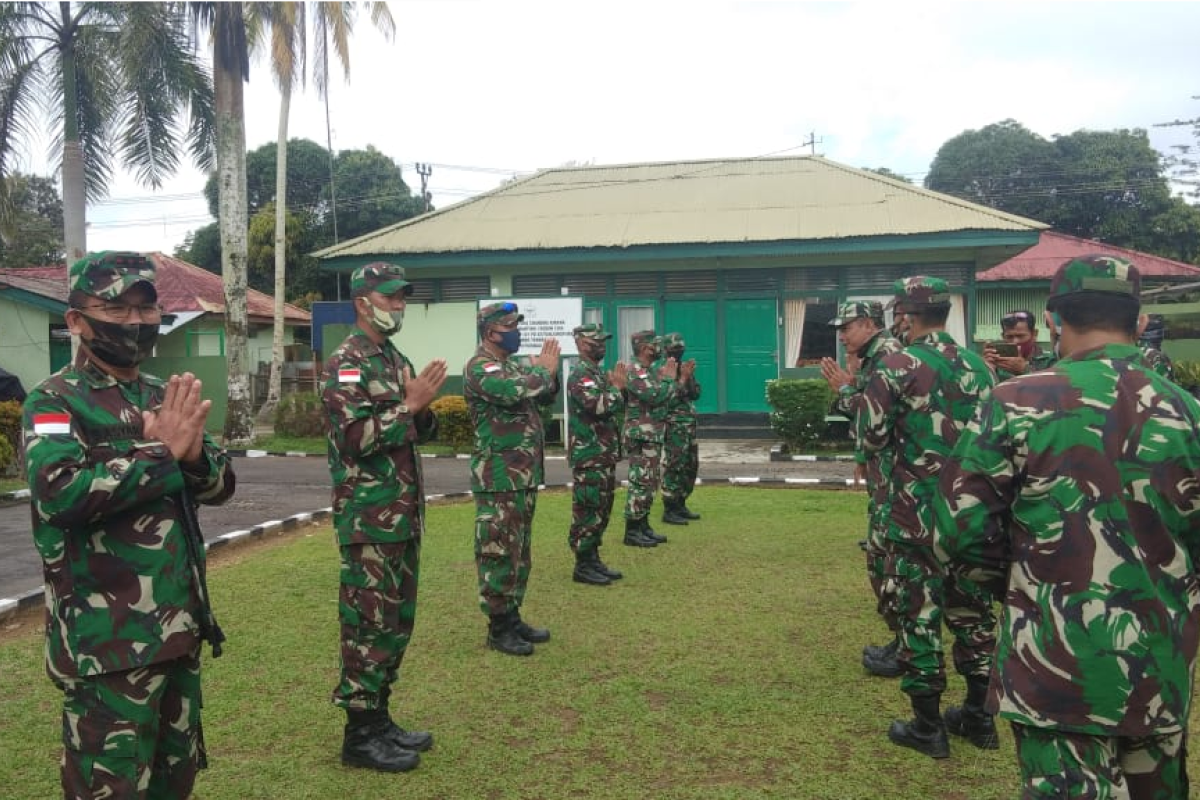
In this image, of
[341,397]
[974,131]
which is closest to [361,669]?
[341,397]

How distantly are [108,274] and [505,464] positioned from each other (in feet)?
9.53

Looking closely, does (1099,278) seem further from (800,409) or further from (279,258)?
(279,258)

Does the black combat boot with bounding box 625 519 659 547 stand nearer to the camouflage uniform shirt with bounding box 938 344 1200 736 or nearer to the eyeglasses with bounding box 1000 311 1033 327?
the eyeglasses with bounding box 1000 311 1033 327

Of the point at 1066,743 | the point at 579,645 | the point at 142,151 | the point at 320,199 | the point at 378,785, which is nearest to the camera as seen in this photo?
the point at 1066,743

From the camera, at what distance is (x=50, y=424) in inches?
99.3

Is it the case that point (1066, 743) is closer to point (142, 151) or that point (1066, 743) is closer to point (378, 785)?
point (378, 785)

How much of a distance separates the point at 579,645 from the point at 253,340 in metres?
24.1

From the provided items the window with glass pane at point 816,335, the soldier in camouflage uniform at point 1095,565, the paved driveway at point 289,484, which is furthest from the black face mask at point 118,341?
the window with glass pane at point 816,335

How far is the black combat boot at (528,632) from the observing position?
5.37 meters

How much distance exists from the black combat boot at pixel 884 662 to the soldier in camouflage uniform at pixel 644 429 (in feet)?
11.1

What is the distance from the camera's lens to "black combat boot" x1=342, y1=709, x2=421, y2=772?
12.4 ft

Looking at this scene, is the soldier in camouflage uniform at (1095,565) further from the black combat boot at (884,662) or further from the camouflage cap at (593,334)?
the camouflage cap at (593,334)

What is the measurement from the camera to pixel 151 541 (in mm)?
2699

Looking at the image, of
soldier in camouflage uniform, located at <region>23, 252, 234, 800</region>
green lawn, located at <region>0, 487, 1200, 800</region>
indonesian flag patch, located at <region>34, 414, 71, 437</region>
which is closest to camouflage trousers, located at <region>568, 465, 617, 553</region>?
green lawn, located at <region>0, 487, 1200, 800</region>
